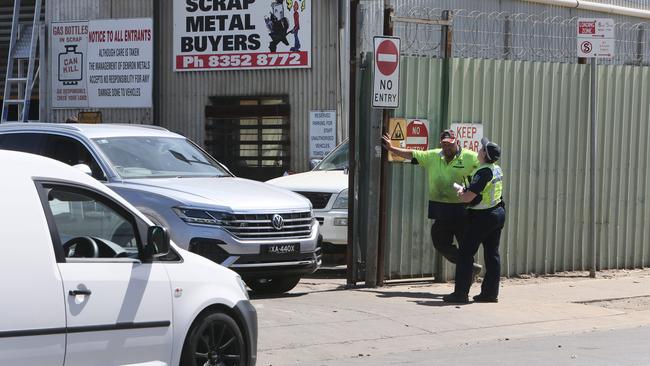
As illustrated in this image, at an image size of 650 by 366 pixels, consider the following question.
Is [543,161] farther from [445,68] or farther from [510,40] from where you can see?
[510,40]

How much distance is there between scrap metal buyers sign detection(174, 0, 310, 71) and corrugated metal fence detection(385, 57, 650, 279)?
6.64m

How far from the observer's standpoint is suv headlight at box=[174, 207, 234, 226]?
10992 millimetres

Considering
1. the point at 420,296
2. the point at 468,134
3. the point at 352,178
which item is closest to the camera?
the point at 420,296

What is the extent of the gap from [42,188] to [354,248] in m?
6.93

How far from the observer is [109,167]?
11602 mm

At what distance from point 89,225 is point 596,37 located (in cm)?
934

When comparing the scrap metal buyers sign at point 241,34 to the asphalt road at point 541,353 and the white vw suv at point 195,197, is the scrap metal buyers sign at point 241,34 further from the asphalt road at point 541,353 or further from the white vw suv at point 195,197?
the asphalt road at point 541,353

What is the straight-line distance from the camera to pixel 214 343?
724 centimetres

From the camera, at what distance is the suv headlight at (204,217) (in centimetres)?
1099

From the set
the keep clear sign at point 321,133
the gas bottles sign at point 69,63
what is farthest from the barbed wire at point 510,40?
the gas bottles sign at point 69,63

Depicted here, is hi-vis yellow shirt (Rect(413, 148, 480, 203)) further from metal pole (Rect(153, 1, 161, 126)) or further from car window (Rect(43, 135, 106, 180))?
metal pole (Rect(153, 1, 161, 126))

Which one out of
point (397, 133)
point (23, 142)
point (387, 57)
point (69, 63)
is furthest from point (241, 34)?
point (23, 142)

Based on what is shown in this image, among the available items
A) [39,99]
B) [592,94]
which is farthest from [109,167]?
[39,99]

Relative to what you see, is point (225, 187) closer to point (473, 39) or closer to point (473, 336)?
point (473, 336)
